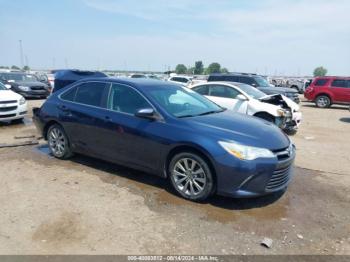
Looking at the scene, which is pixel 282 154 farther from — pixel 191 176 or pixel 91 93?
pixel 91 93

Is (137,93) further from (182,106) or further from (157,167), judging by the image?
(157,167)

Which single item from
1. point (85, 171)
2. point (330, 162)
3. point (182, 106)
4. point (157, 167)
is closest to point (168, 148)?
point (157, 167)

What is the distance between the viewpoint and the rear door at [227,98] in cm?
1004

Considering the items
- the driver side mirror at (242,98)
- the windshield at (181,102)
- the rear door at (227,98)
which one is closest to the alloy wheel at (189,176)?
the windshield at (181,102)

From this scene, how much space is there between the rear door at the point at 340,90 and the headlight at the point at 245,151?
1677cm

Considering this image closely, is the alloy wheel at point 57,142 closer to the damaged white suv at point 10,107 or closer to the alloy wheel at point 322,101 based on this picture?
the damaged white suv at point 10,107

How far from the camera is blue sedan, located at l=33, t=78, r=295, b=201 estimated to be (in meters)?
4.31

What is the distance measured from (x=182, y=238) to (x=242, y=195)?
1.03 meters

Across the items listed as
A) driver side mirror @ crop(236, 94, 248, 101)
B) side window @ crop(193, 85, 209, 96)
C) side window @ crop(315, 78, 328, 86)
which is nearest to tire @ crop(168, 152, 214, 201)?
driver side mirror @ crop(236, 94, 248, 101)

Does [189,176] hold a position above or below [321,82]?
below

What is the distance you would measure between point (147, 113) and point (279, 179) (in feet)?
6.61

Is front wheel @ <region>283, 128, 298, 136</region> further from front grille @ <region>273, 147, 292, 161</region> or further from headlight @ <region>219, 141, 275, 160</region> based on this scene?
headlight @ <region>219, 141, 275, 160</region>

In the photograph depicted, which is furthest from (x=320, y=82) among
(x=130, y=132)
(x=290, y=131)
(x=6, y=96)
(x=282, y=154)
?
(x=130, y=132)

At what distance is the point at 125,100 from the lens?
5.44m
